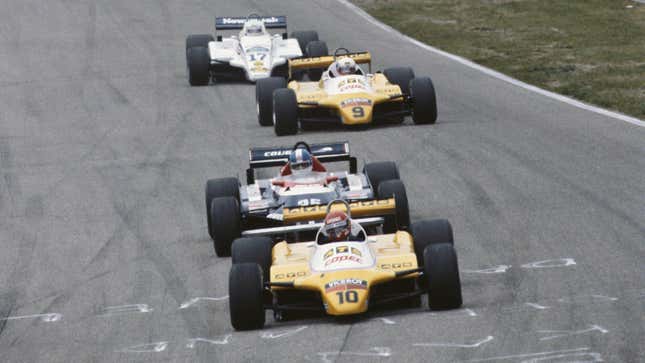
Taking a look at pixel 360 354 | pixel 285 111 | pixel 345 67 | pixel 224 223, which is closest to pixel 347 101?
pixel 345 67

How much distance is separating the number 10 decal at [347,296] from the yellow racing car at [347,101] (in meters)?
11.7

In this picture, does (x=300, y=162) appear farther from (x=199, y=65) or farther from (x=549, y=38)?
(x=549, y=38)

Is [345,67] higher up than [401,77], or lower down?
higher up

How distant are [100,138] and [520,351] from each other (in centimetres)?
1581

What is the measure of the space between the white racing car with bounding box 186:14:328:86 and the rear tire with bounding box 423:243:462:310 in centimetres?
1758

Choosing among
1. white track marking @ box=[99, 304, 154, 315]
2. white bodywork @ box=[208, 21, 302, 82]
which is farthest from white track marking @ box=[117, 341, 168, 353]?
white bodywork @ box=[208, 21, 302, 82]

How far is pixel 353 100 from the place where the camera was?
1007 inches

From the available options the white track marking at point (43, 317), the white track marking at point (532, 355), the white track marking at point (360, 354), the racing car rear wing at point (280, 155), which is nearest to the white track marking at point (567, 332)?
the white track marking at point (532, 355)

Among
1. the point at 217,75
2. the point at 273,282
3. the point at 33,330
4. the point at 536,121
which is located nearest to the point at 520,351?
the point at 273,282

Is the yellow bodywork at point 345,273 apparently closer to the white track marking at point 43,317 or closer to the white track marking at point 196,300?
the white track marking at point 196,300

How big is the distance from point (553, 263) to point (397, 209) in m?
2.12

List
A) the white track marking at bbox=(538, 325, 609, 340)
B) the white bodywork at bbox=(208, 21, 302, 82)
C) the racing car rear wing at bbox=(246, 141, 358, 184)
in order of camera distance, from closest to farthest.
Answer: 1. the white track marking at bbox=(538, 325, 609, 340)
2. the racing car rear wing at bbox=(246, 141, 358, 184)
3. the white bodywork at bbox=(208, 21, 302, 82)

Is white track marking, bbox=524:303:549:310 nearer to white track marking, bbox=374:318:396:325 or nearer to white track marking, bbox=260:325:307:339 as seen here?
white track marking, bbox=374:318:396:325

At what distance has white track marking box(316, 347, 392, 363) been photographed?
42.1 feet
